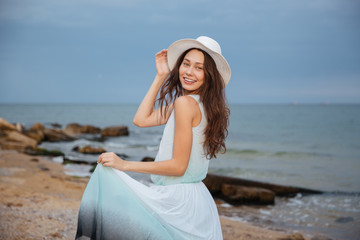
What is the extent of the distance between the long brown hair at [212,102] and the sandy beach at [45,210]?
3072 millimetres

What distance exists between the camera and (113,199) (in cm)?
223

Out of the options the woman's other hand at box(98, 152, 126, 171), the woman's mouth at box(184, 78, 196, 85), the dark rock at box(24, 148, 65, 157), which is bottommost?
the dark rock at box(24, 148, 65, 157)

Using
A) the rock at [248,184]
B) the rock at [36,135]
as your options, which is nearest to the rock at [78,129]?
the rock at [36,135]

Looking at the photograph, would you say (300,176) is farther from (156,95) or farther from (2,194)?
(156,95)

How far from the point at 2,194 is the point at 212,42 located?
5.79 m

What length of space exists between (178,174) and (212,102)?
0.57m

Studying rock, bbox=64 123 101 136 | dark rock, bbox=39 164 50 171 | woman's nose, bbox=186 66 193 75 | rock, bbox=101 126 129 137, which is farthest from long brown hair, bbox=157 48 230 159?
rock, bbox=64 123 101 136

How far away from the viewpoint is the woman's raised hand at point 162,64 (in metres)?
2.91

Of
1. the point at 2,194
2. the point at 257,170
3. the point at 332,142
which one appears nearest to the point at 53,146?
the point at 257,170

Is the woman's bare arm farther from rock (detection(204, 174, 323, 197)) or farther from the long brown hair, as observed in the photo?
rock (detection(204, 174, 323, 197))

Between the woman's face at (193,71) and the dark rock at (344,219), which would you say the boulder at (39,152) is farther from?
the woman's face at (193,71)

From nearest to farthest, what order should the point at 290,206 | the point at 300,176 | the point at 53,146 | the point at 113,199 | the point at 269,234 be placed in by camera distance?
the point at 113,199
the point at 269,234
the point at 290,206
the point at 300,176
the point at 53,146

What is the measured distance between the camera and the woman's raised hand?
2905 mm

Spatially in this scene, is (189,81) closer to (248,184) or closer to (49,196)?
(49,196)
